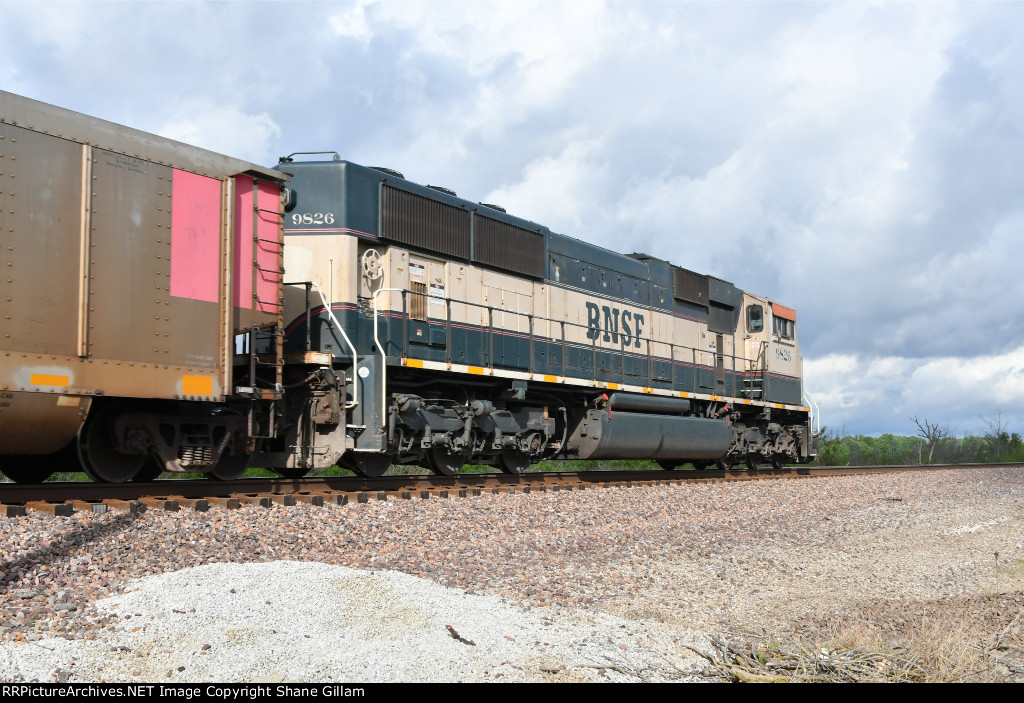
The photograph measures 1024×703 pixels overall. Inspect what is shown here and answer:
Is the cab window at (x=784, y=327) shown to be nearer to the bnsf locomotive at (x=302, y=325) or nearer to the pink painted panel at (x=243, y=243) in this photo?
the bnsf locomotive at (x=302, y=325)

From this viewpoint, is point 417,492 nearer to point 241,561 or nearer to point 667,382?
point 241,561

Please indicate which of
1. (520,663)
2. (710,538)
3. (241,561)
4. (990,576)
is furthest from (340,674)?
(990,576)

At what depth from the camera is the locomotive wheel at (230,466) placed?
9.16 meters

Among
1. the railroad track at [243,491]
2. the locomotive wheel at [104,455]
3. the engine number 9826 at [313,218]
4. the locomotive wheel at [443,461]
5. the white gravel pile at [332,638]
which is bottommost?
the white gravel pile at [332,638]

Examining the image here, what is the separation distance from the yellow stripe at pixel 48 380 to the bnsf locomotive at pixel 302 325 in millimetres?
11

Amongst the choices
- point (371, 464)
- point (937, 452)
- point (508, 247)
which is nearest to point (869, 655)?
point (371, 464)

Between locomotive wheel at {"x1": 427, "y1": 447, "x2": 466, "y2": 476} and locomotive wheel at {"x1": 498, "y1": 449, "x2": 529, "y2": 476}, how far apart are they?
3.79ft

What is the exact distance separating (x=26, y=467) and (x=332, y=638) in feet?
18.6

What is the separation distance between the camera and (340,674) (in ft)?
13.2

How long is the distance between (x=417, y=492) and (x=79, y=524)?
3848 millimetres

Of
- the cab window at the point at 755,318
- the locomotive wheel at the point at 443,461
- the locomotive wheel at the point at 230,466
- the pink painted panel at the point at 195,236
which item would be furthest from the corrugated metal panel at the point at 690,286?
the pink painted panel at the point at 195,236

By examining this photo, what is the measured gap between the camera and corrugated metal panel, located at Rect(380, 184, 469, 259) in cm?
1100

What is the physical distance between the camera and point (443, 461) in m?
11.5

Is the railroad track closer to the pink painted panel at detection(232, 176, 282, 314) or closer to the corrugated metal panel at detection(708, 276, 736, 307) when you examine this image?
the pink painted panel at detection(232, 176, 282, 314)
